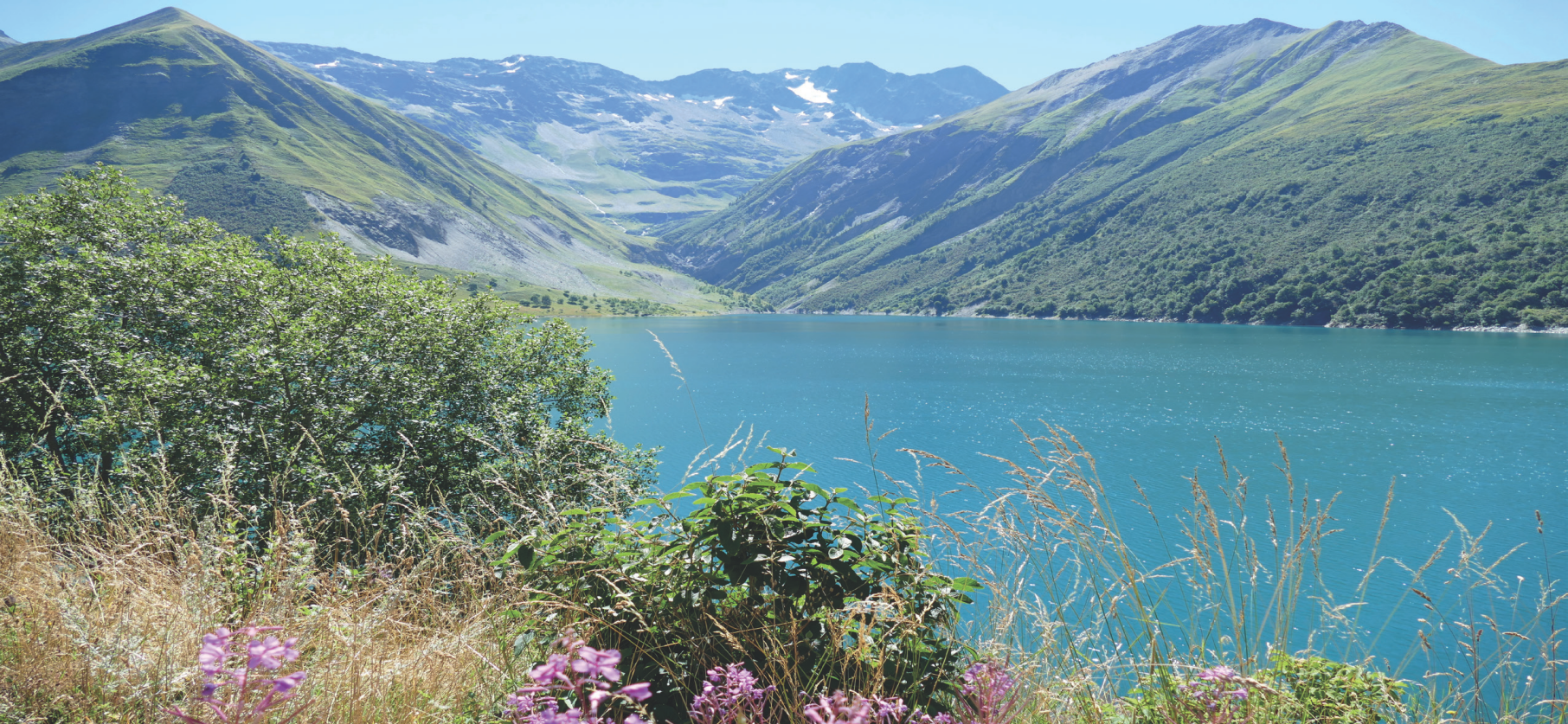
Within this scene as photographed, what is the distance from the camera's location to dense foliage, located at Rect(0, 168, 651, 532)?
38.3 ft

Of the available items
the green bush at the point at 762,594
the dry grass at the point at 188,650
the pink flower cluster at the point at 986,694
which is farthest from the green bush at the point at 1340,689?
the dry grass at the point at 188,650

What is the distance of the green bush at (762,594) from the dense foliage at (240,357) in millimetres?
8187

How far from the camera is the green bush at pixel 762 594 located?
260 cm

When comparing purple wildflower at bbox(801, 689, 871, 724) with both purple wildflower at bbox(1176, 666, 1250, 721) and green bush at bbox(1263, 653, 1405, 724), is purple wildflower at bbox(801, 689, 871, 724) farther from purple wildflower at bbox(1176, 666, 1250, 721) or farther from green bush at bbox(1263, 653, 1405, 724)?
green bush at bbox(1263, 653, 1405, 724)

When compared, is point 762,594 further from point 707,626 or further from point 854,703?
point 854,703

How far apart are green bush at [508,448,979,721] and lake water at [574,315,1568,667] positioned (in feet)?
13.8

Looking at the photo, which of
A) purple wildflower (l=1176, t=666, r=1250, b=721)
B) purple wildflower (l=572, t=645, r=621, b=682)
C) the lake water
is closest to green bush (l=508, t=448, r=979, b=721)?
purple wildflower (l=1176, t=666, r=1250, b=721)

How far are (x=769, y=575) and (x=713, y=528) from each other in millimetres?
283

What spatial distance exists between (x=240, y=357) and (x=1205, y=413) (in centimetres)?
5449

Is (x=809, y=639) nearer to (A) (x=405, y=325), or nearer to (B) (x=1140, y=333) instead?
(A) (x=405, y=325)

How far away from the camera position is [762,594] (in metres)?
2.75

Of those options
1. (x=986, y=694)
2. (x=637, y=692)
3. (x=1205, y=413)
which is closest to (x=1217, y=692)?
(x=986, y=694)

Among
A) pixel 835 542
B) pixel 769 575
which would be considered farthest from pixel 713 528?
pixel 835 542

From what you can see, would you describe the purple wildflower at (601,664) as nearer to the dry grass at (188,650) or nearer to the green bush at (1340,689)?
the dry grass at (188,650)
